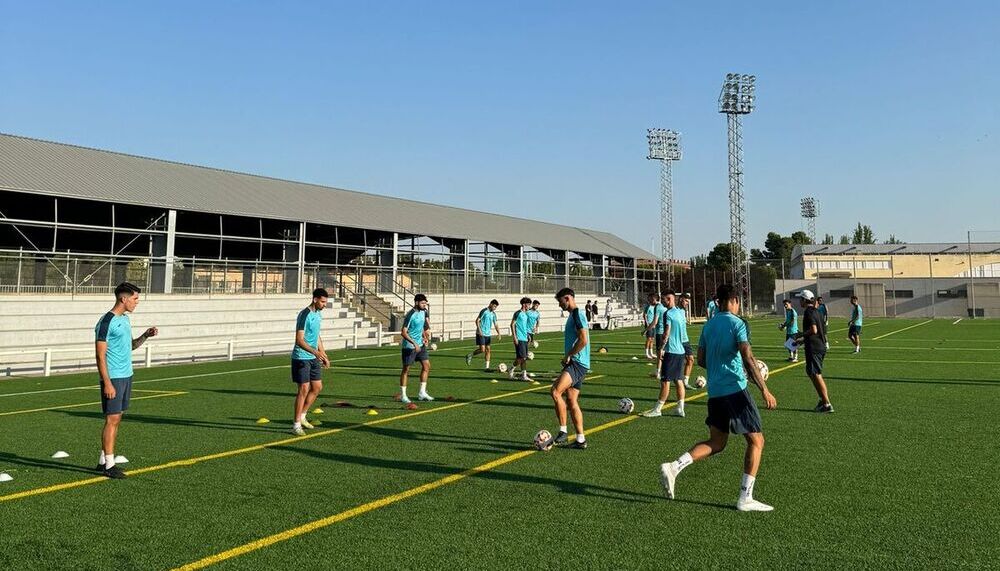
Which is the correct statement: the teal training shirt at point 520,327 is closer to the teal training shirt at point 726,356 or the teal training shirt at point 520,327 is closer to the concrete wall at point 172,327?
the teal training shirt at point 726,356

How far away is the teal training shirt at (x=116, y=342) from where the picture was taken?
684 centimetres

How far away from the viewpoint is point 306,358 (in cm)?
931

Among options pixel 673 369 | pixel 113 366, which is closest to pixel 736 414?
pixel 673 369

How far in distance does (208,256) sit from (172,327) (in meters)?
11.8

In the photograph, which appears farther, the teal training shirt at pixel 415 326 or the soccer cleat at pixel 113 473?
the teal training shirt at pixel 415 326

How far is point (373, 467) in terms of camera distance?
7.14 metres

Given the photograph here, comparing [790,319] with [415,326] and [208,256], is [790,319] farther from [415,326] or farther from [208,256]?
[208,256]

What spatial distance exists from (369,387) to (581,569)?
36.0ft

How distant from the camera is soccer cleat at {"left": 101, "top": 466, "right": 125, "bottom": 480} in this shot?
6.77m

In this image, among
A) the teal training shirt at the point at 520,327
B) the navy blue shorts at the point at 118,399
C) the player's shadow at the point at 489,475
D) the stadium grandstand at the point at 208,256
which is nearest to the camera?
the player's shadow at the point at 489,475

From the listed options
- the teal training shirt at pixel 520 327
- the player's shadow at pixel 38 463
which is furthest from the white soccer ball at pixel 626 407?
the player's shadow at pixel 38 463

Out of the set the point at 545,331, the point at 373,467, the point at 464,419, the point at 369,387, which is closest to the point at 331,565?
the point at 373,467

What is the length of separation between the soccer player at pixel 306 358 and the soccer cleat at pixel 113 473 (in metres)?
2.55

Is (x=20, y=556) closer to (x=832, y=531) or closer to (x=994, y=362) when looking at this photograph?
(x=832, y=531)
